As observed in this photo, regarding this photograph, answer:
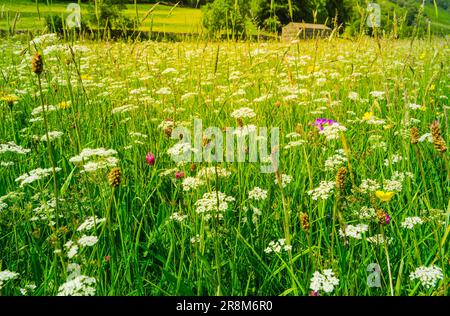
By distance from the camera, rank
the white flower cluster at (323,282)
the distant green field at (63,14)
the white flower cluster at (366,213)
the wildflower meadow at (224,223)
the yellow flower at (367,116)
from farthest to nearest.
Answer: the distant green field at (63,14)
the yellow flower at (367,116)
the white flower cluster at (366,213)
the wildflower meadow at (224,223)
the white flower cluster at (323,282)

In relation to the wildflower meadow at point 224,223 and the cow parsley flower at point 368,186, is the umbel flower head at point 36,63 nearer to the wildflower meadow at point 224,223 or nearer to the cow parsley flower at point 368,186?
the wildflower meadow at point 224,223

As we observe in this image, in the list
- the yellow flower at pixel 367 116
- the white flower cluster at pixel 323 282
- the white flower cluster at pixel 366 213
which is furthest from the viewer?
the yellow flower at pixel 367 116

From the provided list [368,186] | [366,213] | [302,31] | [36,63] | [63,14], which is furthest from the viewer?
[302,31]

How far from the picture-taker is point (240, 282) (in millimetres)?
1318

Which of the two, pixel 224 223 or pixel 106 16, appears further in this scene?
pixel 106 16

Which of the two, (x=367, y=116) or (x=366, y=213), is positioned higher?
(x=367, y=116)

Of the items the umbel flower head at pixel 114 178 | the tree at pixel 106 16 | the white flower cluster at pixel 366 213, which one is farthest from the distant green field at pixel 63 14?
the white flower cluster at pixel 366 213

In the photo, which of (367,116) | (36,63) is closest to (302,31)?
(367,116)

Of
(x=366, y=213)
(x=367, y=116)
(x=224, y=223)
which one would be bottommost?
(x=224, y=223)

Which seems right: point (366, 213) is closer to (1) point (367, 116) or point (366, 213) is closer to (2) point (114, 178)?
(2) point (114, 178)
